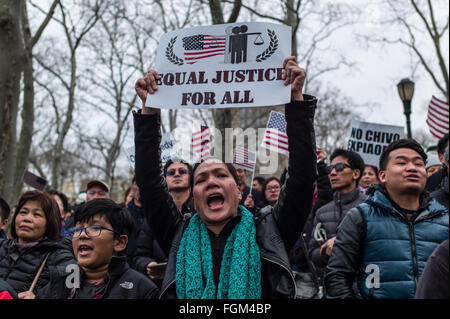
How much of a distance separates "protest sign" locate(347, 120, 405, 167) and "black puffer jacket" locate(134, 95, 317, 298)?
404cm

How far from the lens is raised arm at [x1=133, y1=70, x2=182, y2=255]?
2729 mm

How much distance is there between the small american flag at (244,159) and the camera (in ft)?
20.2

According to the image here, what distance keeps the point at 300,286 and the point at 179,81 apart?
2554 millimetres

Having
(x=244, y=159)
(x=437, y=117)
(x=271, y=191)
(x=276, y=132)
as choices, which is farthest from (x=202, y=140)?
(x=437, y=117)

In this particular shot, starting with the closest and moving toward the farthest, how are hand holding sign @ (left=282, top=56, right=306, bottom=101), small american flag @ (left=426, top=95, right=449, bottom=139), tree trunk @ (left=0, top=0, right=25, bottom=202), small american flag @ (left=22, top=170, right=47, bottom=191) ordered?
hand holding sign @ (left=282, top=56, right=306, bottom=101), tree trunk @ (left=0, top=0, right=25, bottom=202), small american flag @ (left=426, top=95, right=449, bottom=139), small american flag @ (left=22, top=170, right=47, bottom=191)

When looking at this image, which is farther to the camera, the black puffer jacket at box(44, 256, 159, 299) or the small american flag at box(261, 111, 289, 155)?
the small american flag at box(261, 111, 289, 155)

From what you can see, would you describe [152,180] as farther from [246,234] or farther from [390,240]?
[390,240]

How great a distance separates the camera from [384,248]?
2.65m

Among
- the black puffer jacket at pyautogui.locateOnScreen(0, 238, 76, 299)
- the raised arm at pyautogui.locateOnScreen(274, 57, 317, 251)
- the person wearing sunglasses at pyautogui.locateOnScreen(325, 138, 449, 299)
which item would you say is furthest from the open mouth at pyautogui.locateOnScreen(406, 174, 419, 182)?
the black puffer jacket at pyautogui.locateOnScreen(0, 238, 76, 299)

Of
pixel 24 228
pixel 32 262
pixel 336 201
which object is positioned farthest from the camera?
pixel 336 201

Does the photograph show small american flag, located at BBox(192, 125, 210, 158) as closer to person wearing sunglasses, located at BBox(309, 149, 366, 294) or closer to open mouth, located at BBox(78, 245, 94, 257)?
person wearing sunglasses, located at BBox(309, 149, 366, 294)

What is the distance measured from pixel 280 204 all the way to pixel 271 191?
3157mm
